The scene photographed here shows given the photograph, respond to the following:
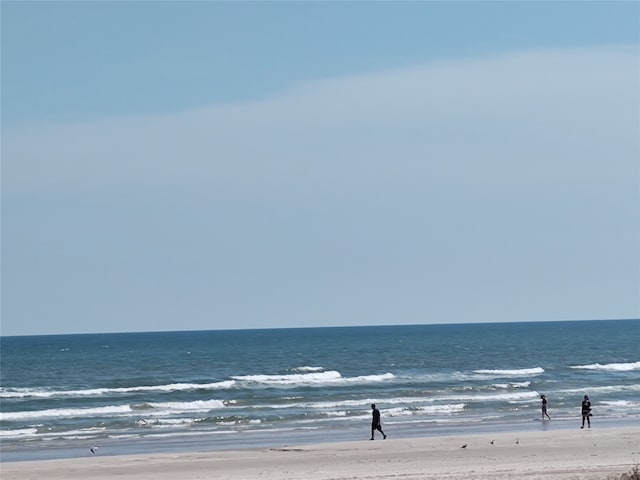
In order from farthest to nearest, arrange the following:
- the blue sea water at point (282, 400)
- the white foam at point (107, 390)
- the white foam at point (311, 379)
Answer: the white foam at point (311, 379), the white foam at point (107, 390), the blue sea water at point (282, 400)

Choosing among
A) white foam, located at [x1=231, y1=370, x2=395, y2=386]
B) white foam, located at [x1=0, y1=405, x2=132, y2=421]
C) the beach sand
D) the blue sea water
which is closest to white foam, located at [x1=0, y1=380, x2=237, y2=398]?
the blue sea water

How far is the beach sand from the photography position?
23625mm

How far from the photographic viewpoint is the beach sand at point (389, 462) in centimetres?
2362

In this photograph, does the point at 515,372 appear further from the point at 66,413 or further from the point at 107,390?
the point at 66,413

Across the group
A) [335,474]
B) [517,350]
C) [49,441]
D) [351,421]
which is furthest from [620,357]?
[335,474]

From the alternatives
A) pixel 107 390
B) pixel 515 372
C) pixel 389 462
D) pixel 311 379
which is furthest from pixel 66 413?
pixel 515 372

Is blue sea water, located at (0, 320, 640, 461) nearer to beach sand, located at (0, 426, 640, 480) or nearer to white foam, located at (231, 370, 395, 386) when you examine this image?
white foam, located at (231, 370, 395, 386)

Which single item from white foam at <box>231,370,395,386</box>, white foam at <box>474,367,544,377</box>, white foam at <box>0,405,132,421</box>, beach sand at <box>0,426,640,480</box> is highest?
white foam at <box>474,367,544,377</box>

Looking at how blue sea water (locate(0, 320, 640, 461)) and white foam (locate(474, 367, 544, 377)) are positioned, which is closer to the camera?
blue sea water (locate(0, 320, 640, 461))

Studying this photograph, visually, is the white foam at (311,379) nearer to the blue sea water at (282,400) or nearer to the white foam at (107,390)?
the blue sea water at (282,400)

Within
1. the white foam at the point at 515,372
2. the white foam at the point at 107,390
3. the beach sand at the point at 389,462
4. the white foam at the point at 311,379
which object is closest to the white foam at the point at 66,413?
the white foam at the point at 107,390

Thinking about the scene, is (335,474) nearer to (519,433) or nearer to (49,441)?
(519,433)

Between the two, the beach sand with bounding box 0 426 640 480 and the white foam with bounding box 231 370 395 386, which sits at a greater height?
the white foam with bounding box 231 370 395 386

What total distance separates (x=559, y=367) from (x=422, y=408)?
113 feet
